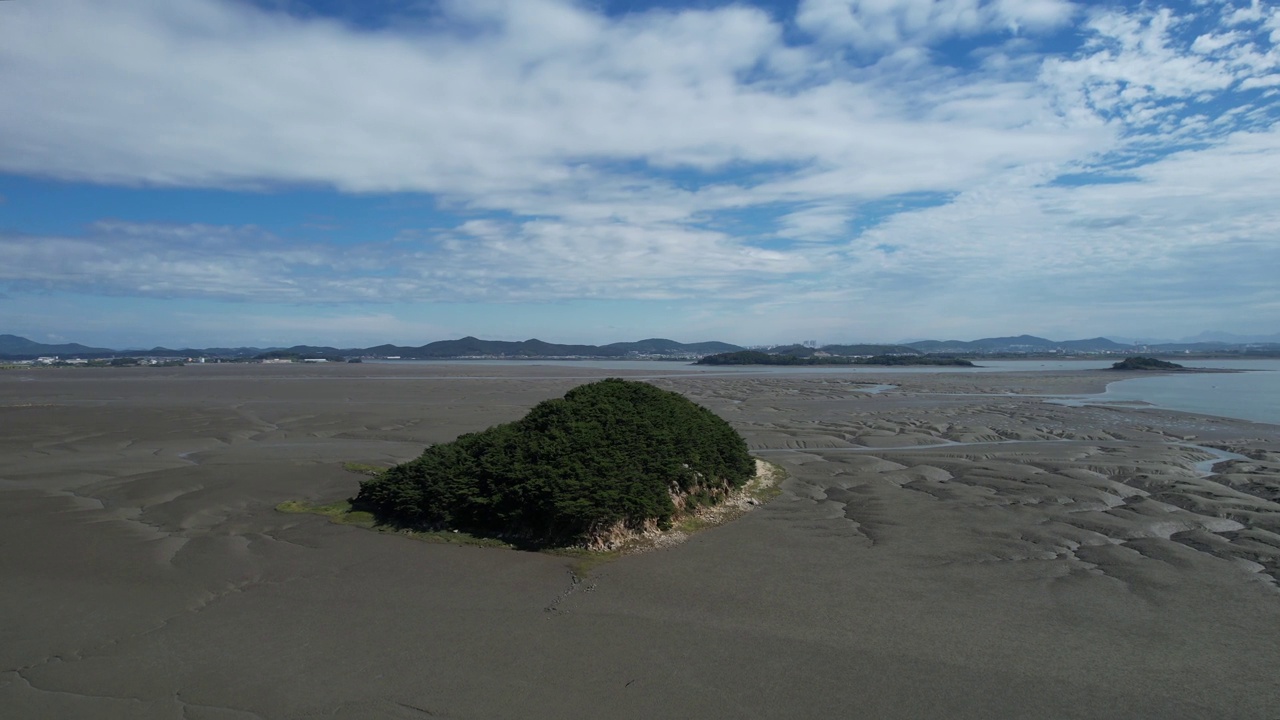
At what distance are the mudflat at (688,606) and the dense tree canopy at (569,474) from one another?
720 millimetres

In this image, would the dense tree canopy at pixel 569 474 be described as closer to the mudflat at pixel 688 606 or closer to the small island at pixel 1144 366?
the mudflat at pixel 688 606

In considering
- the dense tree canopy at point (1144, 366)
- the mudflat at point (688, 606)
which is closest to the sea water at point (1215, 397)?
the mudflat at point (688, 606)

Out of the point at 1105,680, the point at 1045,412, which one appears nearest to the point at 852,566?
the point at 1105,680

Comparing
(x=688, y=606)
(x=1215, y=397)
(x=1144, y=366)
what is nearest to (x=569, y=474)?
(x=688, y=606)

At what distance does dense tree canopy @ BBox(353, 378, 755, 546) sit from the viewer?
10.6m

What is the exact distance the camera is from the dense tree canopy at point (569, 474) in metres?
10.6

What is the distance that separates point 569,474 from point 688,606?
3060 mm

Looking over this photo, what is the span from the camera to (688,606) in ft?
27.3

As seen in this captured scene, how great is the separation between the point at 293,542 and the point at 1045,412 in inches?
1239

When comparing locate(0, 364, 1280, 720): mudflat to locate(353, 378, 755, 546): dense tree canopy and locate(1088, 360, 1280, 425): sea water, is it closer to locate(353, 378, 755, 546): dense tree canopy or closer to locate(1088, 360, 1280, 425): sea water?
locate(353, 378, 755, 546): dense tree canopy

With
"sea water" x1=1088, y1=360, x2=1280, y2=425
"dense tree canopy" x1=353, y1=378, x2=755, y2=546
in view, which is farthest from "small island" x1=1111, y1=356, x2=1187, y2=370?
"dense tree canopy" x1=353, y1=378, x2=755, y2=546

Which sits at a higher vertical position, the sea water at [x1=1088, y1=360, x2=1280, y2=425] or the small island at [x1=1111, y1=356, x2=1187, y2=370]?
the small island at [x1=1111, y1=356, x2=1187, y2=370]

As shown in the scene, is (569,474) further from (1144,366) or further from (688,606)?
(1144,366)

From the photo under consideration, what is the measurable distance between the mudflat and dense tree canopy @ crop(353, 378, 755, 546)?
2.36 ft
